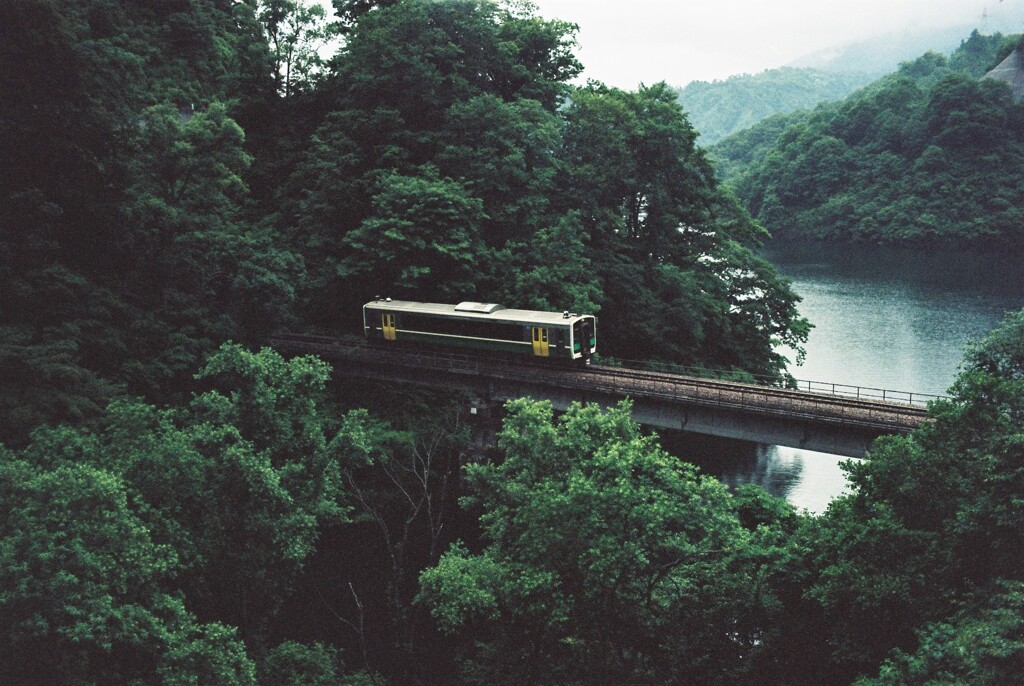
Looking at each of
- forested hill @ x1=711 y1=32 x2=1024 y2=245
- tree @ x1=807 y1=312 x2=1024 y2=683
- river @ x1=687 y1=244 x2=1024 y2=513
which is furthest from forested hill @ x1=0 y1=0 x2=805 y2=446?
forested hill @ x1=711 y1=32 x2=1024 y2=245

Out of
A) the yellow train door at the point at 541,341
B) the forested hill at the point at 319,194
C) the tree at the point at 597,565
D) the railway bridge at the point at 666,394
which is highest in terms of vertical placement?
the forested hill at the point at 319,194

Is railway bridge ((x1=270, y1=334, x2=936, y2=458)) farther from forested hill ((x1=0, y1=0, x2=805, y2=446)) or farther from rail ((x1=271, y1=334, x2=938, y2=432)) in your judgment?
forested hill ((x1=0, y1=0, x2=805, y2=446))

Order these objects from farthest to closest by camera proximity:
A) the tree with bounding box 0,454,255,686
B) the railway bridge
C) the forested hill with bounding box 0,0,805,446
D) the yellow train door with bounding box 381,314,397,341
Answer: the yellow train door with bounding box 381,314,397,341
the forested hill with bounding box 0,0,805,446
the railway bridge
the tree with bounding box 0,454,255,686

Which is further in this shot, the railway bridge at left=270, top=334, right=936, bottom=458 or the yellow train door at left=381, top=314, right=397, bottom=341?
the yellow train door at left=381, top=314, right=397, bottom=341

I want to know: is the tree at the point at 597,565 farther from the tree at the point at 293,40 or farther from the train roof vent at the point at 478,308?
the tree at the point at 293,40

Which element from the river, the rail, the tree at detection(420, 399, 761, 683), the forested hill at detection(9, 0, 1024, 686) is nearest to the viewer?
the forested hill at detection(9, 0, 1024, 686)

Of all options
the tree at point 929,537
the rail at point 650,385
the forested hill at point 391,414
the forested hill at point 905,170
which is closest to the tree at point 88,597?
the forested hill at point 391,414

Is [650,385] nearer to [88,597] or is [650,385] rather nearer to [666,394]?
[666,394]

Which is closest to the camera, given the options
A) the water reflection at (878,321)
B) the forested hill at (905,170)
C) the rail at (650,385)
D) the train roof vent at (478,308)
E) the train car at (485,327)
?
the rail at (650,385)

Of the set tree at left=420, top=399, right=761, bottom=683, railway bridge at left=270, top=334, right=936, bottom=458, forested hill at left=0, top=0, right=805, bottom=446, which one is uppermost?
forested hill at left=0, top=0, right=805, bottom=446
